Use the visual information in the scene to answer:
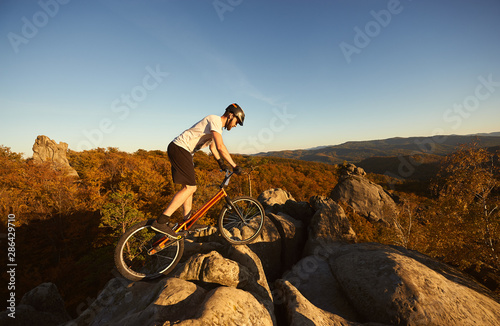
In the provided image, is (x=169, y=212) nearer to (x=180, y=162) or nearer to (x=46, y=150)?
(x=180, y=162)

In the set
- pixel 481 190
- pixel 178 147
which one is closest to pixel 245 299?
pixel 178 147

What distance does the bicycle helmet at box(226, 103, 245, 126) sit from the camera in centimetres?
463

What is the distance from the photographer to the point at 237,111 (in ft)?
15.3

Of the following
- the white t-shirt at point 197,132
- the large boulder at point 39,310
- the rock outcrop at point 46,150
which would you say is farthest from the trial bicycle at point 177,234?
the rock outcrop at point 46,150

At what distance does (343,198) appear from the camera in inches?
1412

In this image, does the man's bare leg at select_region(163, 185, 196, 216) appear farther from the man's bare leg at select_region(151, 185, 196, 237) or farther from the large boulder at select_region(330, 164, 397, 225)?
the large boulder at select_region(330, 164, 397, 225)

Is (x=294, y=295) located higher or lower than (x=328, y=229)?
higher

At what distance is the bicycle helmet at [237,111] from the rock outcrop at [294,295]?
3.52 m

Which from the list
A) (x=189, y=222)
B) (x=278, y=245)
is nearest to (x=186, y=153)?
(x=189, y=222)

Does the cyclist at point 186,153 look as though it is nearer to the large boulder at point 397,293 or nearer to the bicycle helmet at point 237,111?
the bicycle helmet at point 237,111

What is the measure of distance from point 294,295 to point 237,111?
4.92 metres

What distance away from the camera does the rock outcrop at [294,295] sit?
135 inches

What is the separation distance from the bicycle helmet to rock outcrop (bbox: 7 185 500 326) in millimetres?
3522

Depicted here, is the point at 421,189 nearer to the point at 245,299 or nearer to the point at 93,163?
the point at 245,299
